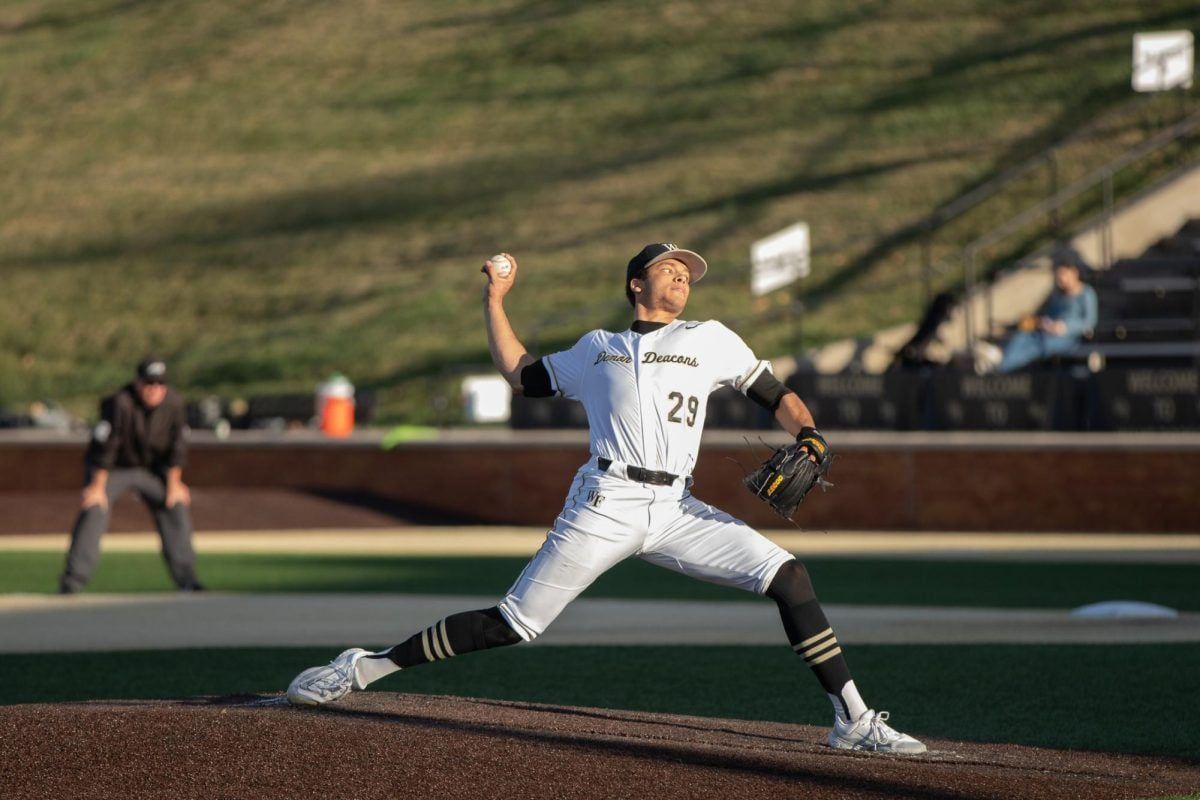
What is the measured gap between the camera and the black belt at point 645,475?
7.63 m

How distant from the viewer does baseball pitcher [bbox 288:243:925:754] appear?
7625 mm

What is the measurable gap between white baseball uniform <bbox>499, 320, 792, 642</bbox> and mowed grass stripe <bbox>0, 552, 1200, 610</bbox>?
728 centimetres

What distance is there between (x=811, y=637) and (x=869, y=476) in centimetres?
1455

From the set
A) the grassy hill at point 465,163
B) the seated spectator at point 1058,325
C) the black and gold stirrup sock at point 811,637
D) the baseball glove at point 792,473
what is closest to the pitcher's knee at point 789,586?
the black and gold stirrup sock at point 811,637

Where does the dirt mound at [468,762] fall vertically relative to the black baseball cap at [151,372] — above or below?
below

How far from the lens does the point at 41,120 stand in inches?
2137

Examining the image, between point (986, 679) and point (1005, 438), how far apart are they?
11.3 meters

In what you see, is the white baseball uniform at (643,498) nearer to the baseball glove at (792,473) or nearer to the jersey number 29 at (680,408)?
the jersey number 29 at (680,408)

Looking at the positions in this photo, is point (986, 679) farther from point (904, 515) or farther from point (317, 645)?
point (904, 515)

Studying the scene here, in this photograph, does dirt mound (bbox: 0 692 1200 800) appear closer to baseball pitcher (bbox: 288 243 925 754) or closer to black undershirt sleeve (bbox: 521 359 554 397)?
baseball pitcher (bbox: 288 243 925 754)

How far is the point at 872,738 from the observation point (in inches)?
298

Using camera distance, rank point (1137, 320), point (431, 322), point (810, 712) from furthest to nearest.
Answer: point (431, 322) → point (1137, 320) → point (810, 712)

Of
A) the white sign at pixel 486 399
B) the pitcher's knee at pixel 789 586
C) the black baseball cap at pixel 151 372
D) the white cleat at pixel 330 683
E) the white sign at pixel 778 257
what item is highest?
the white sign at pixel 778 257

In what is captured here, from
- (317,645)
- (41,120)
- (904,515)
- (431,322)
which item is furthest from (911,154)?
(317,645)
